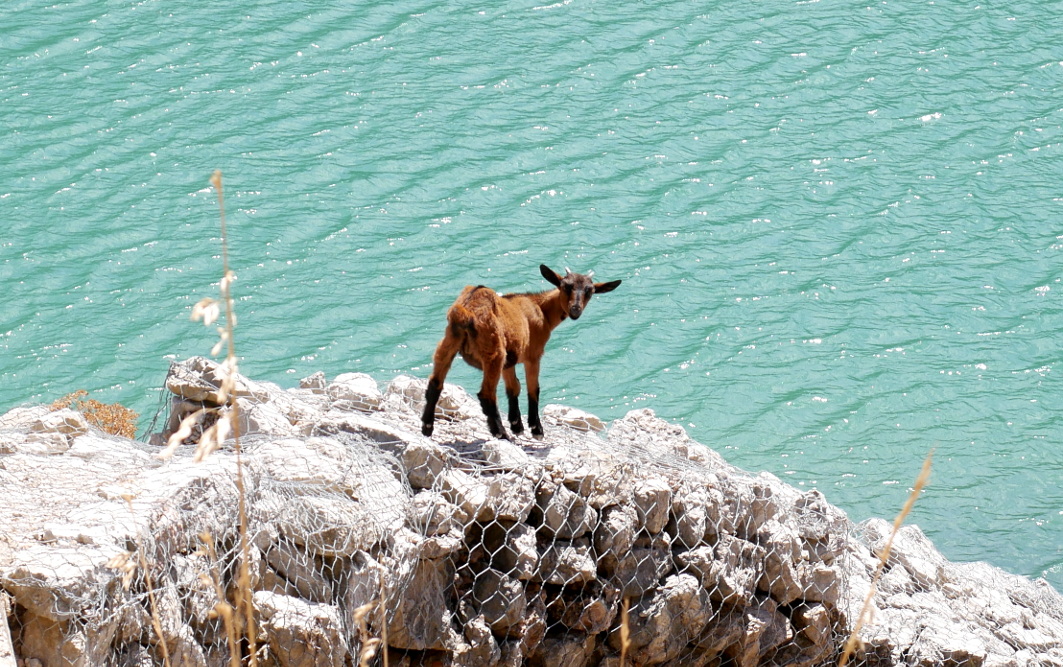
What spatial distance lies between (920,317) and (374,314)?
5.36 meters

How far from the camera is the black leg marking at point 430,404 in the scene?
6461 millimetres

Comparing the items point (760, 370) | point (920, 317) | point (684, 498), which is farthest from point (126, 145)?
point (684, 498)

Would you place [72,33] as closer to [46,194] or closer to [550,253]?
[46,194]

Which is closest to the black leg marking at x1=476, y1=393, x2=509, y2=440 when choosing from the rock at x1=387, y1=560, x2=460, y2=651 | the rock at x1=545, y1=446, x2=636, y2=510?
the rock at x1=545, y1=446, x2=636, y2=510

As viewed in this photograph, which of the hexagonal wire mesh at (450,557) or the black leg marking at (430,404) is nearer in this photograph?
the hexagonal wire mesh at (450,557)

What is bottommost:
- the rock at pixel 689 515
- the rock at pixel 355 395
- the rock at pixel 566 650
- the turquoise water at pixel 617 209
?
the turquoise water at pixel 617 209

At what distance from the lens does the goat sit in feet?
20.9

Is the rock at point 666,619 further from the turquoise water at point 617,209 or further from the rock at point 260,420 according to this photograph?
the turquoise water at point 617,209

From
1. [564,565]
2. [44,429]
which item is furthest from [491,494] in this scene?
[44,429]

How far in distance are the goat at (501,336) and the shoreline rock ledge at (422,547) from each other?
0.18 metres

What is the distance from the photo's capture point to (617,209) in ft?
45.5

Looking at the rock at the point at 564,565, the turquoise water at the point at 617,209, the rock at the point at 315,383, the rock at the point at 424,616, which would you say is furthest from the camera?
the turquoise water at the point at 617,209

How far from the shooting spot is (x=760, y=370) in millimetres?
11922

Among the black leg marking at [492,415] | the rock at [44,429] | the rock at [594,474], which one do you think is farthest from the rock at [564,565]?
the rock at [44,429]
